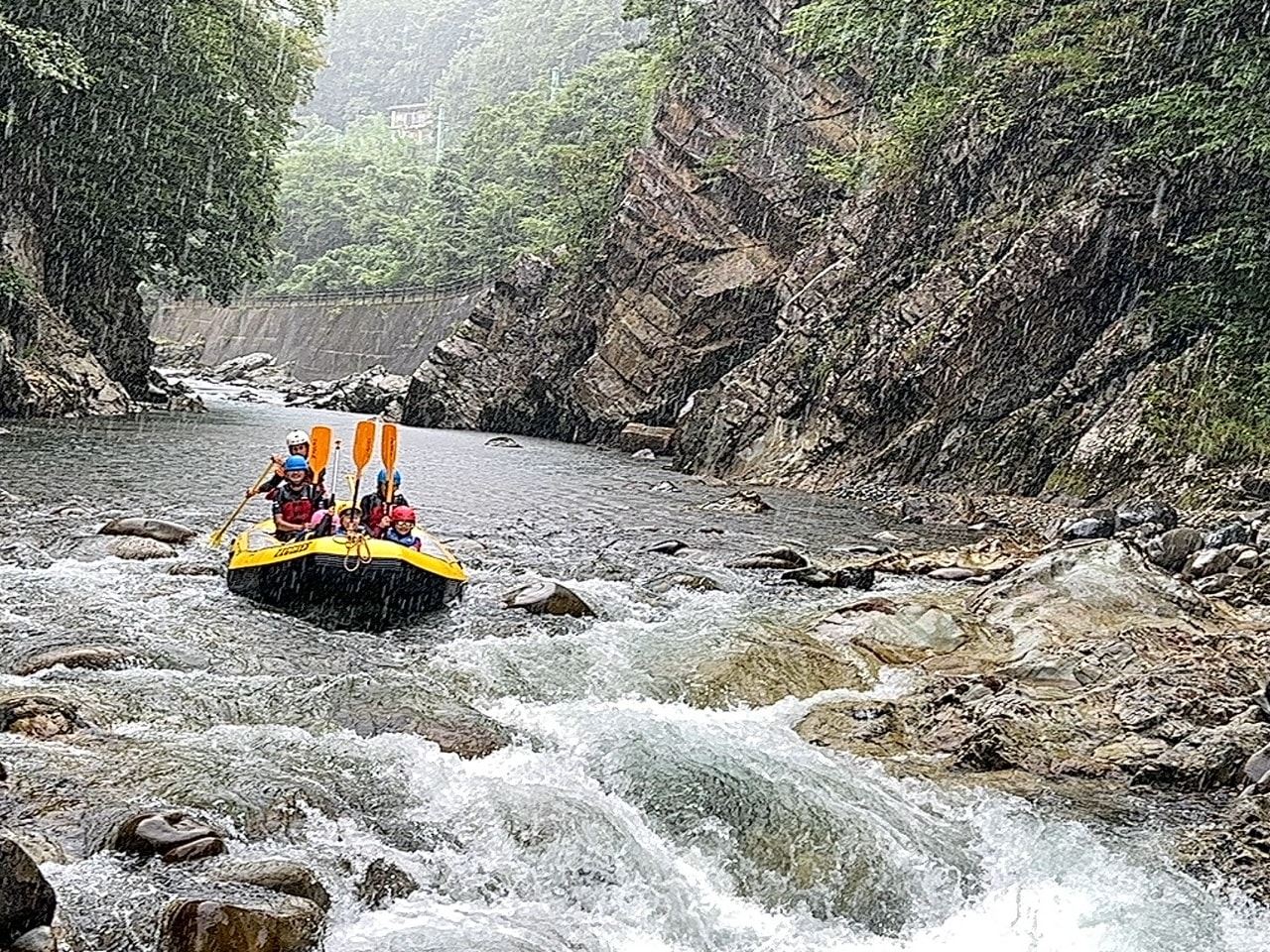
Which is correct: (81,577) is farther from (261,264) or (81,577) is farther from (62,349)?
(261,264)

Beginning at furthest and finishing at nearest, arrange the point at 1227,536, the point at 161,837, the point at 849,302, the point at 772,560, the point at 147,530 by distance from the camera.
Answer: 1. the point at 849,302
2. the point at 772,560
3. the point at 147,530
4. the point at 1227,536
5. the point at 161,837

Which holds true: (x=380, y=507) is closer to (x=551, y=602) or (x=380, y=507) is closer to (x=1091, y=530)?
(x=551, y=602)

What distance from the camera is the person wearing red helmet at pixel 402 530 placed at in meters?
10.8

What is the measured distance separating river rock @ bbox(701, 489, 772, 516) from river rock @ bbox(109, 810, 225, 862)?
12.5 metres

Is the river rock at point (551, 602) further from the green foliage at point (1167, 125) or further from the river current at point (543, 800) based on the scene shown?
the green foliage at point (1167, 125)

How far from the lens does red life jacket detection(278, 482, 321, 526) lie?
11.2 metres

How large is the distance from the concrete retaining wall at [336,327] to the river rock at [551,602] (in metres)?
32.4

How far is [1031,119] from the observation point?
20.3 m

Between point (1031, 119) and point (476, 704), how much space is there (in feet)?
54.2

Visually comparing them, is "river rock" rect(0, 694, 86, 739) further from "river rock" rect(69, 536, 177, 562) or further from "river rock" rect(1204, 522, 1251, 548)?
"river rock" rect(1204, 522, 1251, 548)

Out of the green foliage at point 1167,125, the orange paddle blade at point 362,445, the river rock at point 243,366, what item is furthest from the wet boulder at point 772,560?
the river rock at point 243,366

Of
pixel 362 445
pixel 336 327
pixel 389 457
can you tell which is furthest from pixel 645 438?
pixel 336 327

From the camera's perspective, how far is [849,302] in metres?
22.5

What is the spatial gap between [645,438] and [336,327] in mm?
28140
